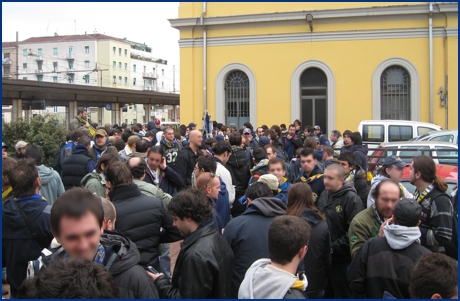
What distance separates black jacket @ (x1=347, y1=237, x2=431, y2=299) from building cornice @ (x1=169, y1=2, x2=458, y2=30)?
17689 millimetres

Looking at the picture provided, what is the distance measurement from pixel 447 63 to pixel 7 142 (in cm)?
1578

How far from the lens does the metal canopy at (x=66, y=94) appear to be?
2273cm

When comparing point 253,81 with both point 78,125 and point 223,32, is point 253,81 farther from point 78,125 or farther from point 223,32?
point 78,125

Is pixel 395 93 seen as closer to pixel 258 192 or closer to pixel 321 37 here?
pixel 321 37

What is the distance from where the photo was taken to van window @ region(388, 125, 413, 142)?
15.8 meters

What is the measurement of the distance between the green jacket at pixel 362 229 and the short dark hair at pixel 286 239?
1.30m

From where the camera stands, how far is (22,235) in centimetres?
448

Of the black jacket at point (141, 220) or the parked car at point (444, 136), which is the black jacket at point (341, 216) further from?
the parked car at point (444, 136)

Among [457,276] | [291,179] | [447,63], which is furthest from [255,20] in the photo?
[457,276]

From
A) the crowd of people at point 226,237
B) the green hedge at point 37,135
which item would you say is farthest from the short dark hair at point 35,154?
the green hedge at point 37,135

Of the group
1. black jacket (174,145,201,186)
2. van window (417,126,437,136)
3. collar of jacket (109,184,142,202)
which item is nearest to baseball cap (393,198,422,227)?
collar of jacket (109,184,142,202)

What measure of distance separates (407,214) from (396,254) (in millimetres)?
309

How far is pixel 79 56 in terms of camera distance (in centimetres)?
8412

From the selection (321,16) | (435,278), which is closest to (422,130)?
(321,16)
